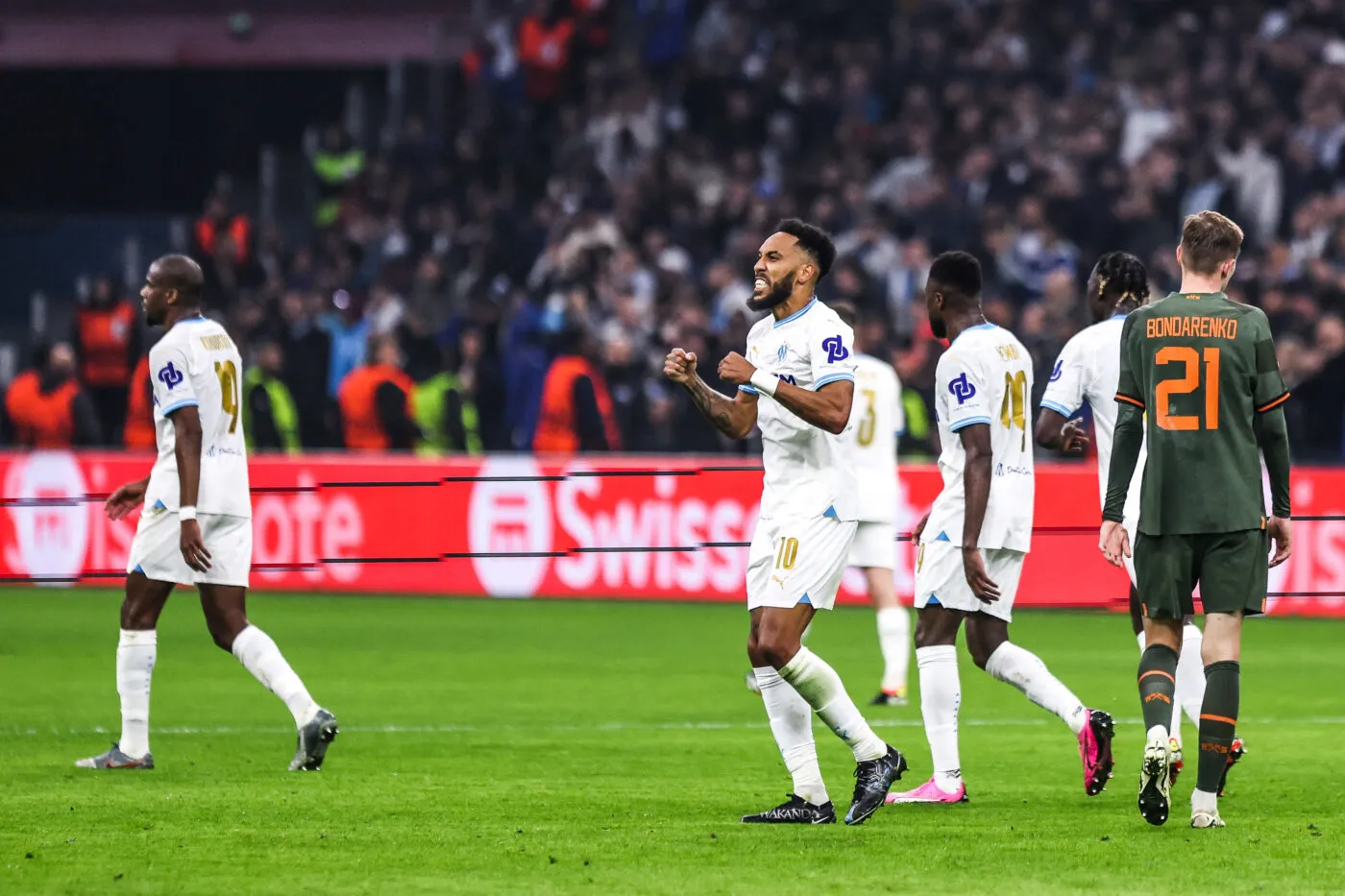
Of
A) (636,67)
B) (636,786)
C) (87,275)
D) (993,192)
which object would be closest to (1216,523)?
(636,786)

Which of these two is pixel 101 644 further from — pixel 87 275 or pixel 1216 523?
pixel 87 275

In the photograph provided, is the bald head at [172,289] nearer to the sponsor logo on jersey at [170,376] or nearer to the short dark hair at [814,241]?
the sponsor logo on jersey at [170,376]

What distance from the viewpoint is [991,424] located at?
30.3ft

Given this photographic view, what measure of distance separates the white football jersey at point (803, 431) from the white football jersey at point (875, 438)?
5.09 metres

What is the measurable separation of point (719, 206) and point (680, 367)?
1657cm

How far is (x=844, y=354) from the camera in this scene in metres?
8.28

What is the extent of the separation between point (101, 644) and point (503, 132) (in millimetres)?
12415

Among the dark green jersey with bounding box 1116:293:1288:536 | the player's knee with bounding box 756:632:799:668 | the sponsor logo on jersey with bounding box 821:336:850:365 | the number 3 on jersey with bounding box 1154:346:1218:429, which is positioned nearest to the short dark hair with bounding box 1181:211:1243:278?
the dark green jersey with bounding box 1116:293:1288:536

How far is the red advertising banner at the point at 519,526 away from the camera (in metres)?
18.4

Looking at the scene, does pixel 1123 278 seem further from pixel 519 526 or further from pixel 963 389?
pixel 519 526

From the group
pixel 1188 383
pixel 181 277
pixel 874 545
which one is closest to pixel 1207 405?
pixel 1188 383

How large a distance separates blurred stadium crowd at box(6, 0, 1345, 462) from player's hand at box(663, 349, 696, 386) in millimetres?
11597

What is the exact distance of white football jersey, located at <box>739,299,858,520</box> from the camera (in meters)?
8.30

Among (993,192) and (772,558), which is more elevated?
(993,192)
